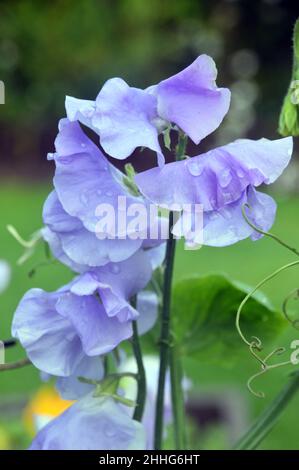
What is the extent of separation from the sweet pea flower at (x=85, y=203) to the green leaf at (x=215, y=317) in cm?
14

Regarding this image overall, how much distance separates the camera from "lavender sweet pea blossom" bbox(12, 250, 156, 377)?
41 centimetres

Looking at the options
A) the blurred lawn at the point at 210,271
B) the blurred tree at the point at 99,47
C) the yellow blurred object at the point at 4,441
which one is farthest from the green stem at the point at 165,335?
the blurred tree at the point at 99,47

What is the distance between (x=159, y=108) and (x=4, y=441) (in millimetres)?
783

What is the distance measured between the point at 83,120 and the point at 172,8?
6933 millimetres

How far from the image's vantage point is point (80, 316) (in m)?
0.41

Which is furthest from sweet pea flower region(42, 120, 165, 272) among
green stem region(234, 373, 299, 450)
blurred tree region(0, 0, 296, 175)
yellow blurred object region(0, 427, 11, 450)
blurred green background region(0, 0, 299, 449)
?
blurred tree region(0, 0, 296, 175)

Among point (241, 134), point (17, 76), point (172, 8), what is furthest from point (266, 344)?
point (172, 8)

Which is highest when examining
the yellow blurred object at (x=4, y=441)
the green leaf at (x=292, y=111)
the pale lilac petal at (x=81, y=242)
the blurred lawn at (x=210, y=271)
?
the green leaf at (x=292, y=111)

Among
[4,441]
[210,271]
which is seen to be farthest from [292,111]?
[210,271]

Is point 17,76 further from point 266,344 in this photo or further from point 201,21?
point 266,344

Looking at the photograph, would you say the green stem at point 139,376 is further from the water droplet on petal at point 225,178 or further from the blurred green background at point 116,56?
the blurred green background at point 116,56

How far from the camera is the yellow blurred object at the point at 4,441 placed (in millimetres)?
1061

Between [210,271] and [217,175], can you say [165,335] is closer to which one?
[217,175]

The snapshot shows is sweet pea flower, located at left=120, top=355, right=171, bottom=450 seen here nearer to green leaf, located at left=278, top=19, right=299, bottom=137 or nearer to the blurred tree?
green leaf, located at left=278, top=19, right=299, bottom=137
